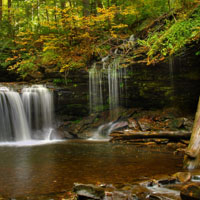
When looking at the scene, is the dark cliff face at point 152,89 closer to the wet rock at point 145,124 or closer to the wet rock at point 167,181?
the wet rock at point 145,124

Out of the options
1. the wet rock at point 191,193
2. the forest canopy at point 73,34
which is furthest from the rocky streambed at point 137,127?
the wet rock at point 191,193

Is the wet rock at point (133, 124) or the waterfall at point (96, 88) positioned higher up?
the waterfall at point (96, 88)

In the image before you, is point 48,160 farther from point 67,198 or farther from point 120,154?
point 67,198

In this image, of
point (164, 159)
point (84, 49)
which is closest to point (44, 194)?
point (164, 159)

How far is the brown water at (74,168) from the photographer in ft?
14.0

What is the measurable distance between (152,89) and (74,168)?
730 cm

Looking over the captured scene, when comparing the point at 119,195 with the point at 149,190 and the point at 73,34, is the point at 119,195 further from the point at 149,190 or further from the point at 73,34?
the point at 73,34

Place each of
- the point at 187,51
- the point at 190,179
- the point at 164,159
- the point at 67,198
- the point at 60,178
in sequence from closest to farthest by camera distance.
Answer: the point at 67,198 < the point at 190,179 < the point at 60,178 < the point at 164,159 < the point at 187,51

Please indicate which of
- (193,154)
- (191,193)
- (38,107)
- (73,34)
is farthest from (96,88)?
(191,193)

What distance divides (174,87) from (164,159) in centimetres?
573

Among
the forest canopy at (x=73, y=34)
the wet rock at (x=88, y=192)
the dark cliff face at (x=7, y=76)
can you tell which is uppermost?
the forest canopy at (x=73, y=34)

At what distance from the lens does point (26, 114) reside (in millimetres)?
12273

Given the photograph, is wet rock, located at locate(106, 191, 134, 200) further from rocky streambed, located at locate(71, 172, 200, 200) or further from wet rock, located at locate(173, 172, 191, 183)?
wet rock, located at locate(173, 172, 191, 183)

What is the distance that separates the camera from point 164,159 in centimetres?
610
